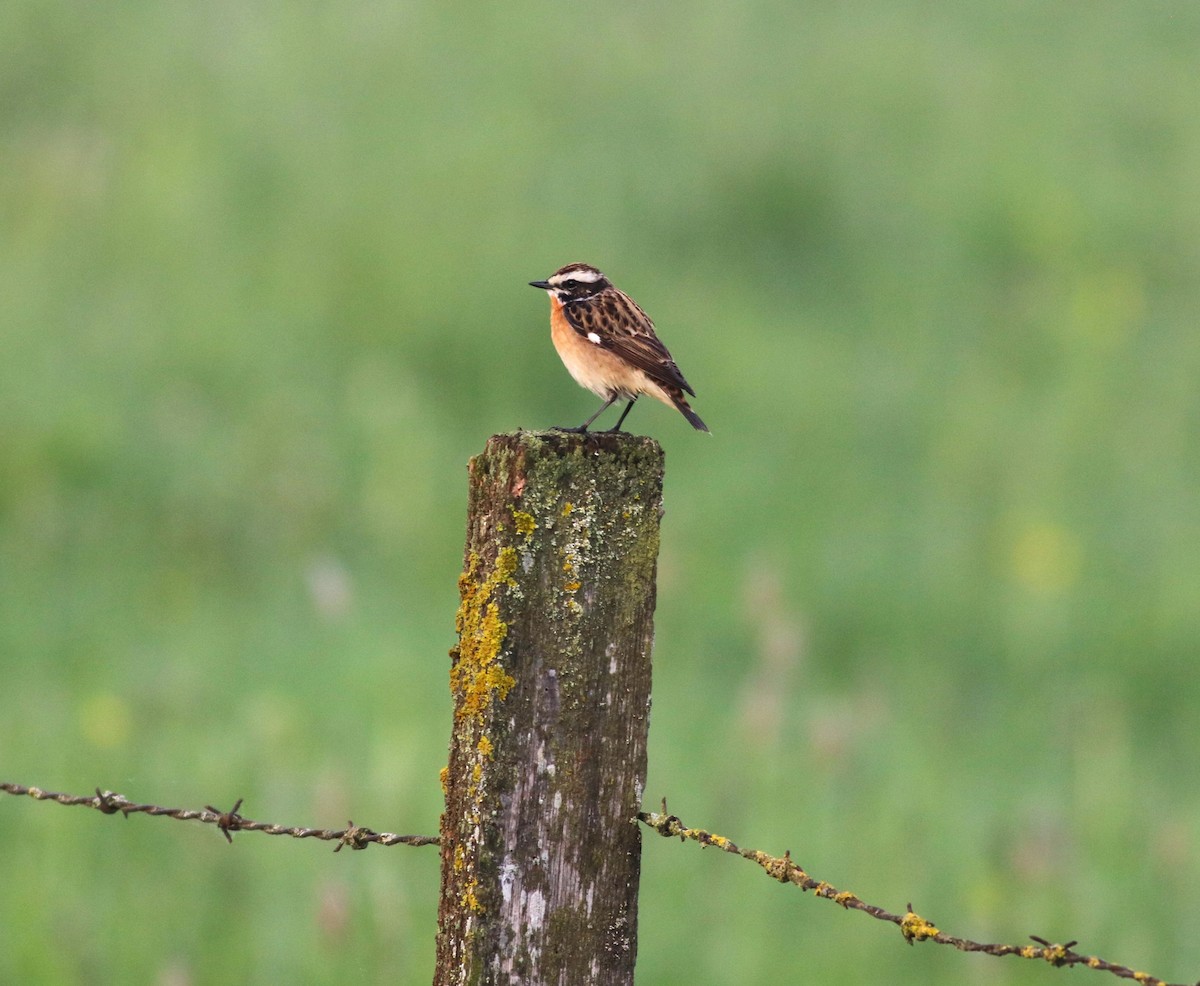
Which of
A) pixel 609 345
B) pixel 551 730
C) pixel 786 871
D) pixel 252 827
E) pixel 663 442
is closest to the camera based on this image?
pixel 551 730

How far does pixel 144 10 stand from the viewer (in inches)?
698

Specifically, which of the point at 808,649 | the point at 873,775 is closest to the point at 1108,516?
the point at 808,649

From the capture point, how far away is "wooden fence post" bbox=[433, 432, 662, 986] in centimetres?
321

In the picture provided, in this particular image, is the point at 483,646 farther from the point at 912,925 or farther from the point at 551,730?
the point at 912,925

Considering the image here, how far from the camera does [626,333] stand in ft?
17.3

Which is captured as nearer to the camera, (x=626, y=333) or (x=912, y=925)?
(x=912, y=925)

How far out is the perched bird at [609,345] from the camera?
17.1 feet

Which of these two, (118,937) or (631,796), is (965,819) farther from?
(631,796)

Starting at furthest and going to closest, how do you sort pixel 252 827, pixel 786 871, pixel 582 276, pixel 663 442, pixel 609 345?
pixel 663 442, pixel 582 276, pixel 609 345, pixel 252 827, pixel 786 871

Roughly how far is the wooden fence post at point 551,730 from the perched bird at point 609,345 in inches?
72.6

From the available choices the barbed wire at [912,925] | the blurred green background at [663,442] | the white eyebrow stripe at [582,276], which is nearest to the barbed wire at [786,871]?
the barbed wire at [912,925]

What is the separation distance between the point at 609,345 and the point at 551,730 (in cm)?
223

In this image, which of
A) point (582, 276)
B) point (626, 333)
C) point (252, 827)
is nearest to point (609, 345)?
point (626, 333)

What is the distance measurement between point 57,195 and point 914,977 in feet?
36.0
